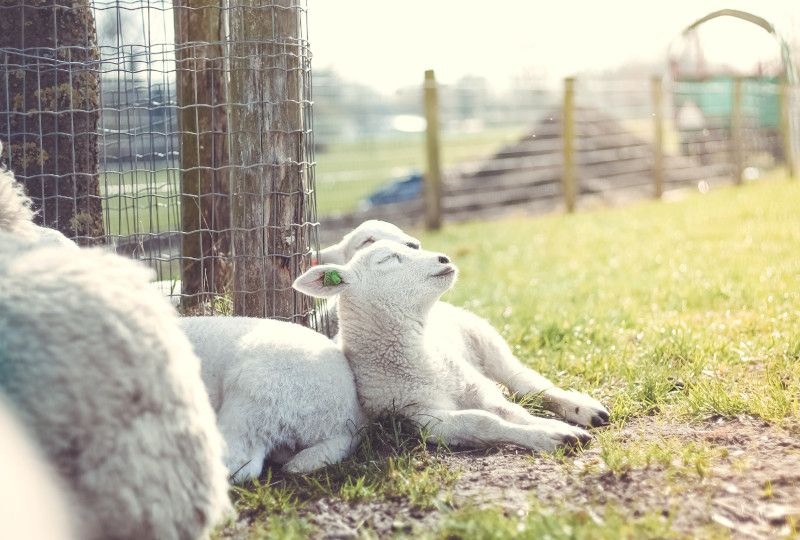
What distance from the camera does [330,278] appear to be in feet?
13.0

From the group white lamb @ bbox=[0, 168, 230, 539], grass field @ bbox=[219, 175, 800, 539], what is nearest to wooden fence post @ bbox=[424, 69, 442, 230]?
grass field @ bbox=[219, 175, 800, 539]

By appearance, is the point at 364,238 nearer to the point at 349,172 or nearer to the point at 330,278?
the point at 330,278

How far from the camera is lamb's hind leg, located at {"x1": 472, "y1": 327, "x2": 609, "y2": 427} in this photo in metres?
3.96

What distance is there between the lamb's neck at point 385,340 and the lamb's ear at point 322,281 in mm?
142

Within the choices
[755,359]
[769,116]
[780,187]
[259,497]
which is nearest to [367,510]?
[259,497]

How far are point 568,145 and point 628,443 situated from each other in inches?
449

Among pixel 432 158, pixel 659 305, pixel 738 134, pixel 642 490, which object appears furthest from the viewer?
pixel 738 134

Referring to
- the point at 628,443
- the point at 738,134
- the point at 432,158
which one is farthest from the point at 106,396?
the point at 738,134

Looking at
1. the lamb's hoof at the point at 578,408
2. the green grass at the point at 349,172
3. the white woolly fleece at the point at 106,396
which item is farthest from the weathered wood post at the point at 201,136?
the green grass at the point at 349,172

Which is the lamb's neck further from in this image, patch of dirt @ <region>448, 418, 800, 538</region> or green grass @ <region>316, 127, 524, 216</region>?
green grass @ <region>316, 127, 524, 216</region>

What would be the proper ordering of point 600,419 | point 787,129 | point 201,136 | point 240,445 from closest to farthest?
1. point 240,445
2. point 600,419
3. point 201,136
4. point 787,129

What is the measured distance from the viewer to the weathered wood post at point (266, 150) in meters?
4.48

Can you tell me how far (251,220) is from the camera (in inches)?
179

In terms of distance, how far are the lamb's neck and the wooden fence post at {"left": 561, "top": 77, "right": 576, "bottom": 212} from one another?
1069cm
